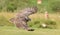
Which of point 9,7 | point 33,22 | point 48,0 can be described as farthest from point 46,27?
point 48,0

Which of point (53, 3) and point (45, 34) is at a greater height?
point (53, 3)

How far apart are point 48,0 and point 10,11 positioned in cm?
229

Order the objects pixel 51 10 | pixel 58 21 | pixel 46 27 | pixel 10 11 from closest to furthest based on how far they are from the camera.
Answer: pixel 46 27 → pixel 58 21 → pixel 10 11 → pixel 51 10

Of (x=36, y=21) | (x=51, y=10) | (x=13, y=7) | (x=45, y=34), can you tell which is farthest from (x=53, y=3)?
(x=45, y=34)

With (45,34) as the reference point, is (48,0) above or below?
above

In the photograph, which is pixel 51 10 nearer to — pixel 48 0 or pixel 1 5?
pixel 48 0

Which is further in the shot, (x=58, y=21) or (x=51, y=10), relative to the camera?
(x=51, y=10)

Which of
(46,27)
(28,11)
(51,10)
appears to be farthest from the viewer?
(51,10)

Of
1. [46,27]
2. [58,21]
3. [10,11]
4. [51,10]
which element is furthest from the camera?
[51,10]

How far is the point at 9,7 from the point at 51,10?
179cm

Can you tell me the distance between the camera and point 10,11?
36.8 feet

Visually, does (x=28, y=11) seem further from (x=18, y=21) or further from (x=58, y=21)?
(x=58, y=21)

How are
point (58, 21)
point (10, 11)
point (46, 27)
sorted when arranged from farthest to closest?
point (10, 11)
point (58, 21)
point (46, 27)

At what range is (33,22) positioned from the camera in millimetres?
9539
